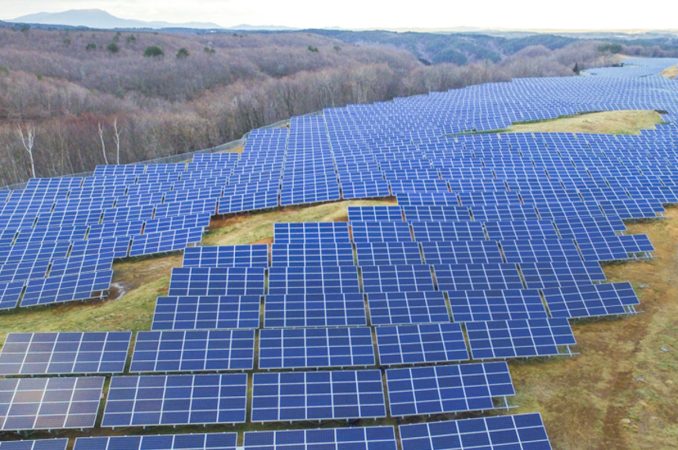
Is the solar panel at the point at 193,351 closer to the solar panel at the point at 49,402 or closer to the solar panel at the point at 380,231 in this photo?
the solar panel at the point at 49,402

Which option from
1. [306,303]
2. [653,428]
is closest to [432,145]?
[306,303]

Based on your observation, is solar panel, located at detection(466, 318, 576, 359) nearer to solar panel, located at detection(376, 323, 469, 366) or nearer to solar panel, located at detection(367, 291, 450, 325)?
solar panel, located at detection(376, 323, 469, 366)

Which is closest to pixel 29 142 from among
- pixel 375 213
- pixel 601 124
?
pixel 375 213

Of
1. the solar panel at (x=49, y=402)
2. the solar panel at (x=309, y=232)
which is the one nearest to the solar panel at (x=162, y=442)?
the solar panel at (x=49, y=402)

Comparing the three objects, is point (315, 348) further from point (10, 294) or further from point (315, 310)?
point (10, 294)

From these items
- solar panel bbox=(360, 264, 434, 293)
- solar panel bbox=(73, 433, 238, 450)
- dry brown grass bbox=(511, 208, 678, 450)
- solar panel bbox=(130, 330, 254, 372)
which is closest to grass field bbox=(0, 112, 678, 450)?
dry brown grass bbox=(511, 208, 678, 450)

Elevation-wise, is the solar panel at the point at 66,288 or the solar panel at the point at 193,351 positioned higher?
the solar panel at the point at 193,351
